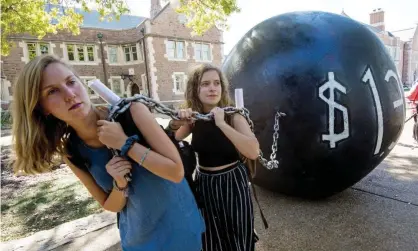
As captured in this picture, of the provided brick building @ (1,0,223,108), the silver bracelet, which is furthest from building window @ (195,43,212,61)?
the silver bracelet

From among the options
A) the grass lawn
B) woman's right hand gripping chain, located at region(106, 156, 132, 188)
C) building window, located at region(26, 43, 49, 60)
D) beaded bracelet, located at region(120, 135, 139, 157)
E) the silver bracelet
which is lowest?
the grass lawn

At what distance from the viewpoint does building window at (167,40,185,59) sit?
26.7 m

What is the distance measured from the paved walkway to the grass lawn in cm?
63

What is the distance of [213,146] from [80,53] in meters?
27.0

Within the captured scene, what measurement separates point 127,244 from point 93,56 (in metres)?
27.6

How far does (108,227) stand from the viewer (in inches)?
148

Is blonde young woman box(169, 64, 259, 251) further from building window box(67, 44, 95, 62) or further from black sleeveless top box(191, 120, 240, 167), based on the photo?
building window box(67, 44, 95, 62)

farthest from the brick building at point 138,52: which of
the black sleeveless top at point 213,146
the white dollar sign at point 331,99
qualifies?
the black sleeveless top at point 213,146

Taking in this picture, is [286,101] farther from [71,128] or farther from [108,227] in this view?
[108,227]

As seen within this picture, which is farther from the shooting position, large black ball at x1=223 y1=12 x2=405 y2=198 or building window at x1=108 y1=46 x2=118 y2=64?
building window at x1=108 y1=46 x2=118 y2=64

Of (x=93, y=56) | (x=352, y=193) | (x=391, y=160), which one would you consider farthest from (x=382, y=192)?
(x=93, y=56)

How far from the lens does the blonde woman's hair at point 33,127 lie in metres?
1.40

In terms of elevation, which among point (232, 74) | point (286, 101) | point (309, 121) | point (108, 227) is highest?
point (232, 74)

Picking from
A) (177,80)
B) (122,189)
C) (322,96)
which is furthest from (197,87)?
(177,80)
